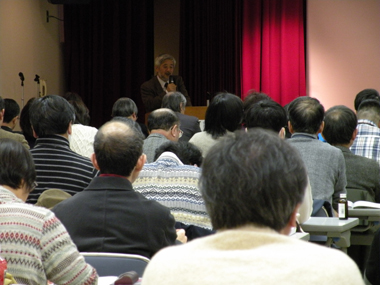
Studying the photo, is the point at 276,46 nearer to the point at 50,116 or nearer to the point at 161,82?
the point at 161,82

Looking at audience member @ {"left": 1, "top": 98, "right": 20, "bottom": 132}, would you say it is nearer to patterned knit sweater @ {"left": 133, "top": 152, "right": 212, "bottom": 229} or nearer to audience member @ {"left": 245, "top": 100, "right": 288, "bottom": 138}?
audience member @ {"left": 245, "top": 100, "right": 288, "bottom": 138}

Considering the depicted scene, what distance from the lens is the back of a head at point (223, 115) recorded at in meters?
4.32

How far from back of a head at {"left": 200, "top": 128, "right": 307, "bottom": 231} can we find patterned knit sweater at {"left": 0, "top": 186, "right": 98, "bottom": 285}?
78cm

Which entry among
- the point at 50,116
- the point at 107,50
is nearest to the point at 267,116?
the point at 50,116

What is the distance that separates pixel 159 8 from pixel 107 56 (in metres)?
1.44

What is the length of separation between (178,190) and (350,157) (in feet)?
4.90

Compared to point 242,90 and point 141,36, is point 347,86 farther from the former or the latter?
point 141,36

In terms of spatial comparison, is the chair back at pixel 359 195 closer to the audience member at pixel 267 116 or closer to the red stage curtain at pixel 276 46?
the audience member at pixel 267 116

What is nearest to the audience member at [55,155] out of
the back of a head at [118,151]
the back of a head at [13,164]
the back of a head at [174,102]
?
the back of a head at [118,151]

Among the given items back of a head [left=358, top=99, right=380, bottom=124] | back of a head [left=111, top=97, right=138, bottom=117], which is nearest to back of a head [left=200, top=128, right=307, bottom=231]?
back of a head [left=358, top=99, right=380, bottom=124]

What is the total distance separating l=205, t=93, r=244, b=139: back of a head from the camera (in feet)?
14.2

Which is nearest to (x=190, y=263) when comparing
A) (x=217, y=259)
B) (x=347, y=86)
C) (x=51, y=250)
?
(x=217, y=259)

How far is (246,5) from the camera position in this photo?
28.8 ft

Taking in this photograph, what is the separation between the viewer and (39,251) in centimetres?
178
